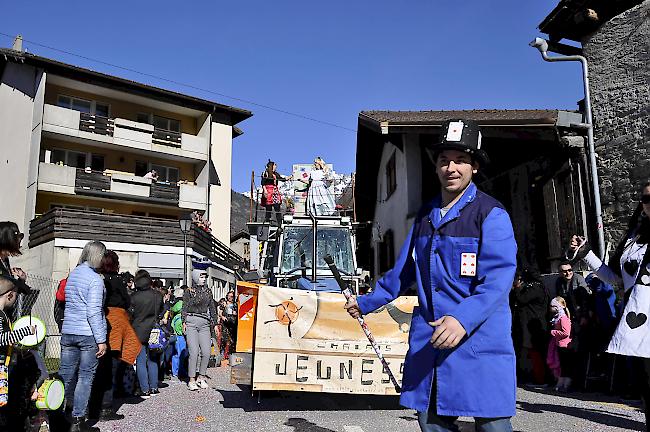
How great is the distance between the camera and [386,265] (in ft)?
65.2

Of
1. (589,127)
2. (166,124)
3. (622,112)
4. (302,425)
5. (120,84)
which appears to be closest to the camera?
(302,425)

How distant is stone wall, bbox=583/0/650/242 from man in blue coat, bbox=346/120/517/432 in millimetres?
9116

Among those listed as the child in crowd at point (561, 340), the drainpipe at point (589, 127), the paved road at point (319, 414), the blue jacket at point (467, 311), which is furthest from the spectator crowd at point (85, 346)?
the drainpipe at point (589, 127)

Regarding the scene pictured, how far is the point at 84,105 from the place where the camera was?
1106 inches

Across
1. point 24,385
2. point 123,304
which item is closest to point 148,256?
point 123,304

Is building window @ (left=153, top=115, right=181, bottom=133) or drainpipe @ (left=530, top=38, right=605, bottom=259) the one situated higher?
building window @ (left=153, top=115, right=181, bottom=133)

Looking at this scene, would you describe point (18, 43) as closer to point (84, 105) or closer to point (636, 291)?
point (84, 105)

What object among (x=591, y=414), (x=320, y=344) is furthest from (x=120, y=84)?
(x=591, y=414)

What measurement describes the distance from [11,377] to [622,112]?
11.1 meters

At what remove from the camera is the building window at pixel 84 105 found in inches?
1073

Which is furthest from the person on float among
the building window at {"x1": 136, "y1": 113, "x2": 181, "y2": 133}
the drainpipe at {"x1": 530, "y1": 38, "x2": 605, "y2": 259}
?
the building window at {"x1": 136, "y1": 113, "x2": 181, "y2": 133}

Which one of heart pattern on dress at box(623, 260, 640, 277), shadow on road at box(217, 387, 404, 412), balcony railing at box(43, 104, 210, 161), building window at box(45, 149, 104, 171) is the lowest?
shadow on road at box(217, 387, 404, 412)

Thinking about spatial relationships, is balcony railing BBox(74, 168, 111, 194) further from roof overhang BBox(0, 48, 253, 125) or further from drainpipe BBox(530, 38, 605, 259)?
drainpipe BBox(530, 38, 605, 259)

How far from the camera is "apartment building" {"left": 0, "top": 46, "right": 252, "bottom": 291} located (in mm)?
24234
